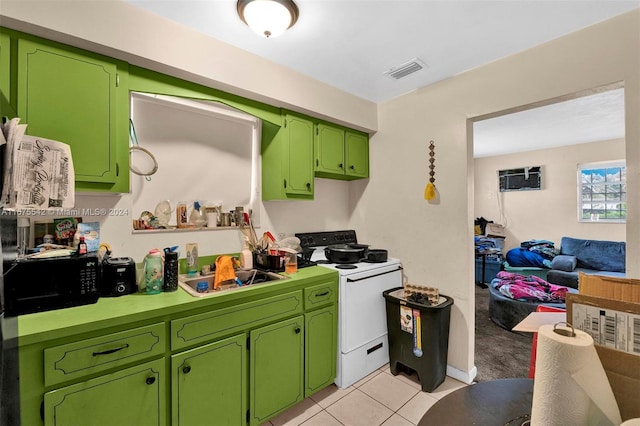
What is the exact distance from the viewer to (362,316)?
2264 millimetres

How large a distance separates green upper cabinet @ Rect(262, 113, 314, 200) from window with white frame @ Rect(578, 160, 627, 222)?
17.0 ft

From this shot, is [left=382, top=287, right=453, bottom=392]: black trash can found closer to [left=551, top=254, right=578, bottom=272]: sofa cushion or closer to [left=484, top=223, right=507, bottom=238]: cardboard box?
[left=551, top=254, right=578, bottom=272]: sofa cushion

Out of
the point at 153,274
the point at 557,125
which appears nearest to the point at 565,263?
the point at 557,125

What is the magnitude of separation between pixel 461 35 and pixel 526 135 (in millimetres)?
3435

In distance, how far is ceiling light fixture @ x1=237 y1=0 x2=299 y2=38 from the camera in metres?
1.46

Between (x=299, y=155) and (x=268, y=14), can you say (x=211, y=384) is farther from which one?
(x=268, y=14)

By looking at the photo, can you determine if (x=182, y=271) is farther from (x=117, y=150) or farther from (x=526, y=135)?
(x=526, y=135)

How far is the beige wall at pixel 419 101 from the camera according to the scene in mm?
1543

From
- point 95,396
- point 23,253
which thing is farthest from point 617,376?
point 23,253

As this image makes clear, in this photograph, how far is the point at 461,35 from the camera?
1.82 m

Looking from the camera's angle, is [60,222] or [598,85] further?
[598,85]

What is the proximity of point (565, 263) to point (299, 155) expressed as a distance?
14.1 feet

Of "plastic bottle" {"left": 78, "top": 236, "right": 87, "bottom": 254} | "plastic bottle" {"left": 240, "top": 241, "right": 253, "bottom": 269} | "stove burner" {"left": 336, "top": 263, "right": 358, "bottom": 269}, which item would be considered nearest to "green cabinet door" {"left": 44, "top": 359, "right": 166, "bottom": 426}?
"plastic bottle" {"left": 78, "top": 236, "right": 87, "bottom": 254}

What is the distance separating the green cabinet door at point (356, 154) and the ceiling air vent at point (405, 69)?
66 cm
